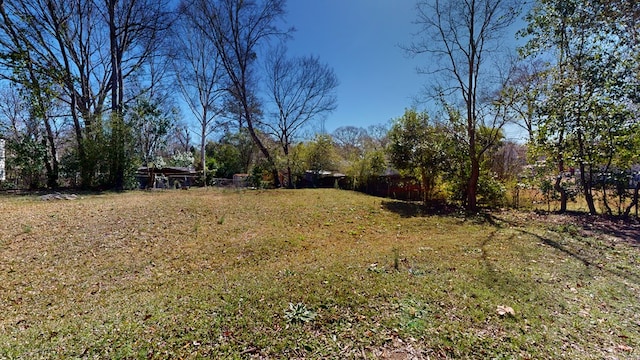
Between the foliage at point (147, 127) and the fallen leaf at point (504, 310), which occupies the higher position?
the foliage at point (147, 127)

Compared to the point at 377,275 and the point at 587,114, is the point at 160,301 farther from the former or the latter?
the point at 587,114

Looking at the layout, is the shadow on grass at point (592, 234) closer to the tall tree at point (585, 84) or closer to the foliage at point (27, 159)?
the tall tree at point (585, 84)

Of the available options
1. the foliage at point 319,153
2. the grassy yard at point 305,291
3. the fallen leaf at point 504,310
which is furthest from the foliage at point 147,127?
the fallen leaf at point 504,310

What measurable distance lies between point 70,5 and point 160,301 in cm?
1369

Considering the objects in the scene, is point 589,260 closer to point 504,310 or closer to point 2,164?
point 504,310

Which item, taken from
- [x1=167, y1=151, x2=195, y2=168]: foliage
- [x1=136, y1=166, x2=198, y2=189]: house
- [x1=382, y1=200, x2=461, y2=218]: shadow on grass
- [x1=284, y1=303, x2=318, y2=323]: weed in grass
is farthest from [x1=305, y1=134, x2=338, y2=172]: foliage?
[x1=284, y1=303, x2=318, y2=323]: weed in grass

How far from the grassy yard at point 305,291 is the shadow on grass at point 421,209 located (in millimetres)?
2121

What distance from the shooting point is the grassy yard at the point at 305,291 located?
1965 millimetres

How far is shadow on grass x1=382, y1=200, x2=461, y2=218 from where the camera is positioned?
776 cm

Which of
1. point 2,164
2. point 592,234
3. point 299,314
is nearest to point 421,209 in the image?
point 592,234

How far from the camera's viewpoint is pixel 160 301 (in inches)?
104

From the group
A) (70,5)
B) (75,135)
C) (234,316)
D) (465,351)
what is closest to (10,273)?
(234,316)

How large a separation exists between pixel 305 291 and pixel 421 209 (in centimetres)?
666

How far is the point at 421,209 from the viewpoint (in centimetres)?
837
